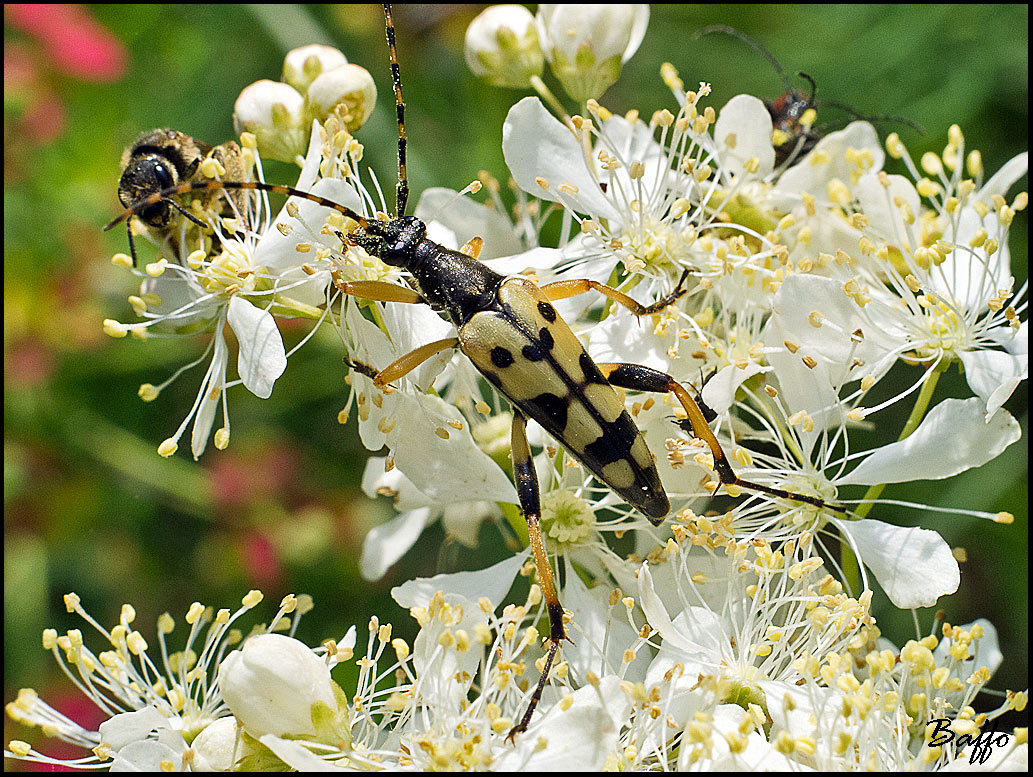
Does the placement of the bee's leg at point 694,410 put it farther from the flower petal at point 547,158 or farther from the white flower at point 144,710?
the white flower at point 144,710

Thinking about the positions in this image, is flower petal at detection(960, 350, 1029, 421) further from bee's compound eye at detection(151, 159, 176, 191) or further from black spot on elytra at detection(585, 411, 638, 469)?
bee's compound eye at detection(151, 159, 176, 191)

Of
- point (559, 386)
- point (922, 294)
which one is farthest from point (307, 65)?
point (922, 294)

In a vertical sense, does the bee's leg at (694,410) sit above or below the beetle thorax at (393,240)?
below

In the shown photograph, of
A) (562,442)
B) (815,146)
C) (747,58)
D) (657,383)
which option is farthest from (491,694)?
(747,58)

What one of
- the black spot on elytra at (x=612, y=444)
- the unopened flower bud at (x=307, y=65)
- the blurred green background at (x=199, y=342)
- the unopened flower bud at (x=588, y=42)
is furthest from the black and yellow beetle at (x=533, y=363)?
the blurred green background at (x=199, y=342)

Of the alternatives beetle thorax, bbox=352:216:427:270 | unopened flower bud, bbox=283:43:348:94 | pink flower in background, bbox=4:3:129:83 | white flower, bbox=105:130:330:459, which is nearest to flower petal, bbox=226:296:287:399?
white flower, bbox=105:130:330:459

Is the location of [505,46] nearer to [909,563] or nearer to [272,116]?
[272,116]
